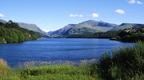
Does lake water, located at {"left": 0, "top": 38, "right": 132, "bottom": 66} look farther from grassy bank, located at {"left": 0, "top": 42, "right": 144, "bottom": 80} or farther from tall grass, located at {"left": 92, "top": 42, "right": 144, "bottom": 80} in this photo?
grassy bank, located at {"left": 0, "top": 42, "right": 144, "bottom": 80}

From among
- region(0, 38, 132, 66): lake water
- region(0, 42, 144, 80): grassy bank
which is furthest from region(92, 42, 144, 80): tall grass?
region(0, 38, 132, 66): lake water

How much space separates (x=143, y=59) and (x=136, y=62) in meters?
0.40

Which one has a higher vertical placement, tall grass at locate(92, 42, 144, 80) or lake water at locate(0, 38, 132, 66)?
tall grass at locate(92, 42, 144, 80)

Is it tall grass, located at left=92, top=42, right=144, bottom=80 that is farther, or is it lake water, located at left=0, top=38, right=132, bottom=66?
lake water, located at left=0, top=38, right=132, bottom=66

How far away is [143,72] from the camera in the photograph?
17547mm

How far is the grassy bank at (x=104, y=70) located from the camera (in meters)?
17.6

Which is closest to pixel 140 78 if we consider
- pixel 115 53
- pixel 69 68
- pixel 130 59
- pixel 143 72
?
pixel 143 72

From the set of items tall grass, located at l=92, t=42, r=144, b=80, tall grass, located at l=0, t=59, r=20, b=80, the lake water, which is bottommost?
the lake water

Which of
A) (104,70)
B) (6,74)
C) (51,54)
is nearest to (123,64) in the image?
(104,70)

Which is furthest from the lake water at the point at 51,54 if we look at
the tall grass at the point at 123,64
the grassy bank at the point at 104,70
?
the grassy bank at the point at 104,70

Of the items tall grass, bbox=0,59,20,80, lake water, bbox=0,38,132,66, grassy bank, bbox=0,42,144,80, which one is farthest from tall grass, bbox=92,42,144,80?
tall grass, bbox=0,59,20,80

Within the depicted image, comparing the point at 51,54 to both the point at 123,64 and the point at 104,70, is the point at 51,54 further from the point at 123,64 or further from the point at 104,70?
the point at 123,64

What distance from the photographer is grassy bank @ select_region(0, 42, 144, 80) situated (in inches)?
693

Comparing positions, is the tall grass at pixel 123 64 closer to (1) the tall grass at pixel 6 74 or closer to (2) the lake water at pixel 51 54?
(2) the lake water at pixel 51 54
